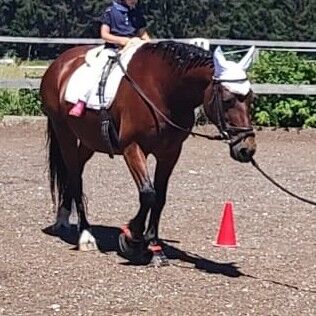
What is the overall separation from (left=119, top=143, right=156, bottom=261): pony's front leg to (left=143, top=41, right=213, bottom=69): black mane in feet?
2.31

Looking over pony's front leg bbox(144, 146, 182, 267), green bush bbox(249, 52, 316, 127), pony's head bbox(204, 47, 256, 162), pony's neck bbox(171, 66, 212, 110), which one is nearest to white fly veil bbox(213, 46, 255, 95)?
pony's head bbox(204, 47, 256, 162)

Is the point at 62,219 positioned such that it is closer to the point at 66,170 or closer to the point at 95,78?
the point at 66,170

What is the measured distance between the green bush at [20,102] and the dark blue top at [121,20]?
373 inches

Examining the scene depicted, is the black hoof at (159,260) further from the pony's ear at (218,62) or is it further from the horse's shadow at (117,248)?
the pony's ear at (218,62)

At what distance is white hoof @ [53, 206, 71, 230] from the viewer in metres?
9.12

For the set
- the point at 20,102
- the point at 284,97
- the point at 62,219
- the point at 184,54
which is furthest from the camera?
the point at 20,102

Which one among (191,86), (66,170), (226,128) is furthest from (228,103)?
(66,170)

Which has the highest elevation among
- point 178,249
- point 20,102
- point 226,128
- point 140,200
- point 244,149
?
point 226,128

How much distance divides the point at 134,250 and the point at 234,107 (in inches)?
61.2

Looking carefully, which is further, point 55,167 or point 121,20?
point 55,167

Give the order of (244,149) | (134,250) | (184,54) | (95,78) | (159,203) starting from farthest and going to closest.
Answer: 1. (95,78)
2. (159,203)
3. (134,250)
4. (184,54)
5. (244,149)

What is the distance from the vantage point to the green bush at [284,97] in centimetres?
1684

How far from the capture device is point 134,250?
7973 mm

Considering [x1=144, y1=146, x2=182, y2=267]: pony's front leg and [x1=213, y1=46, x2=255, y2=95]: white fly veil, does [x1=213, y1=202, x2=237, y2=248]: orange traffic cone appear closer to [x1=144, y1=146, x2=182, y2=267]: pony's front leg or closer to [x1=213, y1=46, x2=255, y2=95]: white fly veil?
[x1=144, y1=146, x2=182, y2=267]: pony's front leg
